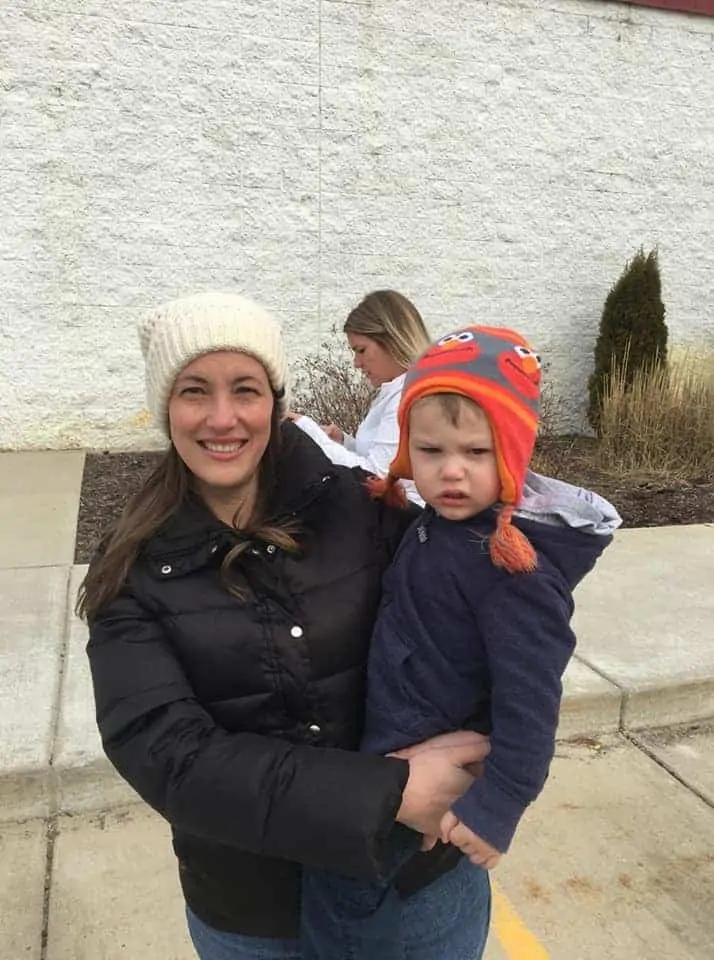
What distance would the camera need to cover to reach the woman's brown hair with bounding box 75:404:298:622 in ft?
4.17

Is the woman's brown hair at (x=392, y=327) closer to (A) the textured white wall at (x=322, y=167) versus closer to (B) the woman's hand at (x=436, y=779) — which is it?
(B) the woman's hand at (x=436, y=779)

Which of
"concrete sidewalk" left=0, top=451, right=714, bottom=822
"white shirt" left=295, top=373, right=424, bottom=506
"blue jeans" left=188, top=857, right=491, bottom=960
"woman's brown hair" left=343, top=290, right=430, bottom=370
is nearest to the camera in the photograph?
"blue jeans" left=188, top=857, right=491, bottom=960

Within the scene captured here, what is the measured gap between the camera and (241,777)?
3.74 ft

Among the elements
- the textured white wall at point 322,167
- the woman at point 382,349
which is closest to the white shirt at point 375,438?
the woman at point 382,349

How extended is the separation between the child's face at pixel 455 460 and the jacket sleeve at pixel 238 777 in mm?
411

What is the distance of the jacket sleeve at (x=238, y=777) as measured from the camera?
3.73 ft

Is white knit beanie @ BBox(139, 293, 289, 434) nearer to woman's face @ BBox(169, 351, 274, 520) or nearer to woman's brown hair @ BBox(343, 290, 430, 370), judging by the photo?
woman's face @ BBox(169, 351, 274, 520)

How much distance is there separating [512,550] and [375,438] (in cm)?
160

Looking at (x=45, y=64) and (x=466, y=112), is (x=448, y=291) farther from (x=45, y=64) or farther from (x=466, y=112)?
(x=45, y=64)

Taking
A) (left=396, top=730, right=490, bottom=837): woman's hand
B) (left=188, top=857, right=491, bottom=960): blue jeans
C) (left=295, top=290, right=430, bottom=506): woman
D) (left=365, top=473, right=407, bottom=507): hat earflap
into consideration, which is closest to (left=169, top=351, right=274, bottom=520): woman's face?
(left=365, top=473, right=407, bottom=507): hat earflap

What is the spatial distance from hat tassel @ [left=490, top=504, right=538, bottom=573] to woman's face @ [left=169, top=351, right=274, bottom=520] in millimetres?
423

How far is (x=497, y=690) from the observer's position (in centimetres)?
123

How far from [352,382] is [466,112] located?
119 inches

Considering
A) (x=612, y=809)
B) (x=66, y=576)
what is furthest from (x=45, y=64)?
(x=612, y=809)
